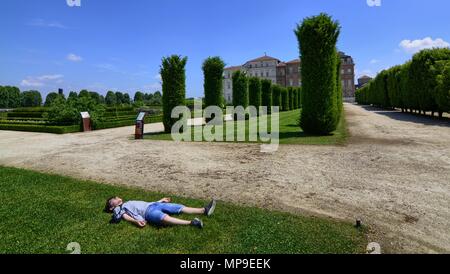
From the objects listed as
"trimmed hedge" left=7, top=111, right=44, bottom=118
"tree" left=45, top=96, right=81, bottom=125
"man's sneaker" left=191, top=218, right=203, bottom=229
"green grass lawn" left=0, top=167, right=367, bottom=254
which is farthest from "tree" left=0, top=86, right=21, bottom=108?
"man's sneaker" left=191, top=218, right=203, bottom=229

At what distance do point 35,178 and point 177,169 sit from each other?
3613 millimetres

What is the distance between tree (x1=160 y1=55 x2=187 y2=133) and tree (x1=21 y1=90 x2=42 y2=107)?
353 ft

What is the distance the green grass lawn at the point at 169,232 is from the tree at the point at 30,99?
391ft

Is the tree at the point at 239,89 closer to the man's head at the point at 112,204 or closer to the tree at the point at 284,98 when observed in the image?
the tree at the point at 284,98

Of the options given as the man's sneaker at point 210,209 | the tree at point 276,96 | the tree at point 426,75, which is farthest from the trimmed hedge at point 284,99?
the man's sneaker at point 210,209

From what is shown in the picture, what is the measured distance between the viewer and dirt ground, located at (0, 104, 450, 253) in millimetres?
4879

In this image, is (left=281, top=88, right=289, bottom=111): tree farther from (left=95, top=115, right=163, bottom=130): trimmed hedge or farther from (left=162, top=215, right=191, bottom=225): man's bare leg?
(left=162, top=215, right=191, bottom=225): man's bare leg

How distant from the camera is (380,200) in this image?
5637mm

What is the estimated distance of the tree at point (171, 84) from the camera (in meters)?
18.3

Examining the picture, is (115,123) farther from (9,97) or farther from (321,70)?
(9,97)

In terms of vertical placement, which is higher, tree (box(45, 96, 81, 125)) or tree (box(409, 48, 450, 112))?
tree (box(409, 48, 450, 112))

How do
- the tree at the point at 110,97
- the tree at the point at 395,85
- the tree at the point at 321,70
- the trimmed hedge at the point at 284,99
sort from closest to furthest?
the tree at the point at 321,70
the tree at the point at 395,85
the trimmed hedge at the point at 284,99
the tree at the point at 110,97

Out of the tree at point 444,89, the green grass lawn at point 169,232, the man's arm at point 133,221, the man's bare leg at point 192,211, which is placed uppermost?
the tree at point 444,89
